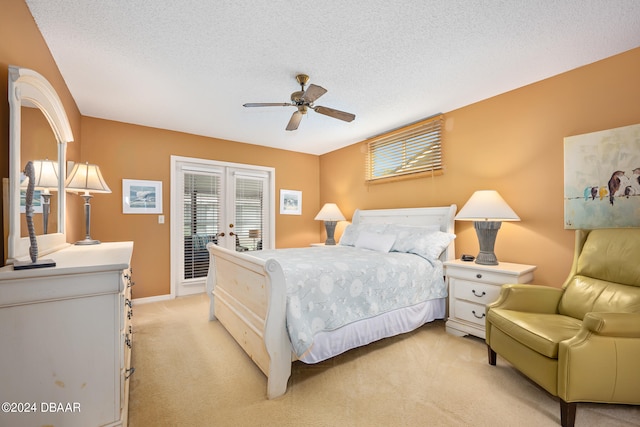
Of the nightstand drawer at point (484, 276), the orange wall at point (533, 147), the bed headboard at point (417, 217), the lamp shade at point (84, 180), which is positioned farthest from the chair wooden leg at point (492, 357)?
the lamp shade at point (84, 180)

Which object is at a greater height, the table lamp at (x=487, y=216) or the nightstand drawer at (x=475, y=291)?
the table lamp at (x=487, y=216)

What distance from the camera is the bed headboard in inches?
130

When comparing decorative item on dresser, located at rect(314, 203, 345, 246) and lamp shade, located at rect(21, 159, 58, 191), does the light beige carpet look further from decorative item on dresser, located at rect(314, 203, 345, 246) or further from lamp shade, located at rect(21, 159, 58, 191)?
decorative item on dresser, located at rect(314, 203, 345, 246)

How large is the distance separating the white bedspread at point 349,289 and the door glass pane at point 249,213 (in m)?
1.97

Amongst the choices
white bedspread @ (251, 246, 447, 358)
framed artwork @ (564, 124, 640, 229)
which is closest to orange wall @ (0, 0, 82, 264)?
white bedspread @ (251, 246, 447, 358)

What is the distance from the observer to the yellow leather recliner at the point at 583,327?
61.6 inches

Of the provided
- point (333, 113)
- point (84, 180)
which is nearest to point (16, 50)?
point (84, 180)

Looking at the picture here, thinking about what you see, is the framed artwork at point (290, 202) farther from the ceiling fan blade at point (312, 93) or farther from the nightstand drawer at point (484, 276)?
the nightstand drawer at point (484, 276)

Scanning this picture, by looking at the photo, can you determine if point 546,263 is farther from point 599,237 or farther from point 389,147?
point 389,147

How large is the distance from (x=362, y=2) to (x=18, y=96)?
2.05 meters

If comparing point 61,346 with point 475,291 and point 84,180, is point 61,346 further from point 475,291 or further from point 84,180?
point 475,291

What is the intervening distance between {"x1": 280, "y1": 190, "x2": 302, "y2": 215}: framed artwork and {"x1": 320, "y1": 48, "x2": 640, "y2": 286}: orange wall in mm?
2665

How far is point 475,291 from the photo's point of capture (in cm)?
270

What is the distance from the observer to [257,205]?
16.7ft
